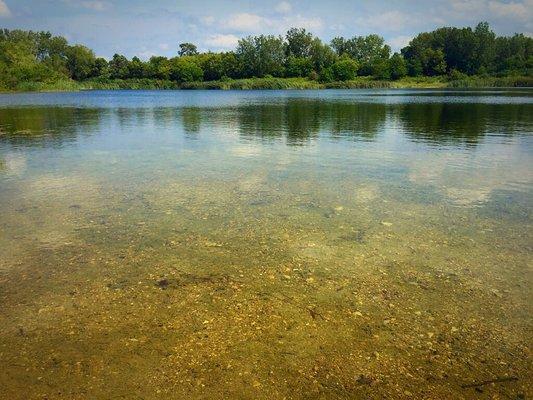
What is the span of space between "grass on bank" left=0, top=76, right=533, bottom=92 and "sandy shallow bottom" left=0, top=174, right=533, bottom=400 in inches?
5964

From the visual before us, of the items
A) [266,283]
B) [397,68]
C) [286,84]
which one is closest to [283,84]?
[286,84]

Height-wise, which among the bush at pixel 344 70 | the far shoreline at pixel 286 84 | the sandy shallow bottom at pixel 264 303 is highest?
the bush at pixel 344 70

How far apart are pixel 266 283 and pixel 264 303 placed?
756 millimetres

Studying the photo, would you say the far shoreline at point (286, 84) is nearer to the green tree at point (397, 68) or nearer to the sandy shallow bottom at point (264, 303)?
the green tree at point (397, 68)

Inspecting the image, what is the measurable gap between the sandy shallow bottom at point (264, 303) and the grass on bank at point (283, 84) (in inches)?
5964

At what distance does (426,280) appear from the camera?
27.9 ft

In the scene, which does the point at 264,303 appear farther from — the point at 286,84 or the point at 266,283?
the point at 286,84

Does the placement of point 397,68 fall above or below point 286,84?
above

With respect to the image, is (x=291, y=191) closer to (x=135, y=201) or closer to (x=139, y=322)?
(x=135, y=201)

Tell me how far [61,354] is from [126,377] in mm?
1288

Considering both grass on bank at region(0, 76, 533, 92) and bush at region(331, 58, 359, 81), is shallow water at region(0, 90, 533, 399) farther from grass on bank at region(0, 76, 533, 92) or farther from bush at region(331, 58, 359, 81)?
bush at region(331, 58, 359, 81)

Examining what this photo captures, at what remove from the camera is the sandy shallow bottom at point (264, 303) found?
5816 mm

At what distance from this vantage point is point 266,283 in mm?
8414

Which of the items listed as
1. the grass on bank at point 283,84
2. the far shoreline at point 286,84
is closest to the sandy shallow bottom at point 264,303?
the far shoreline at point 286,84
